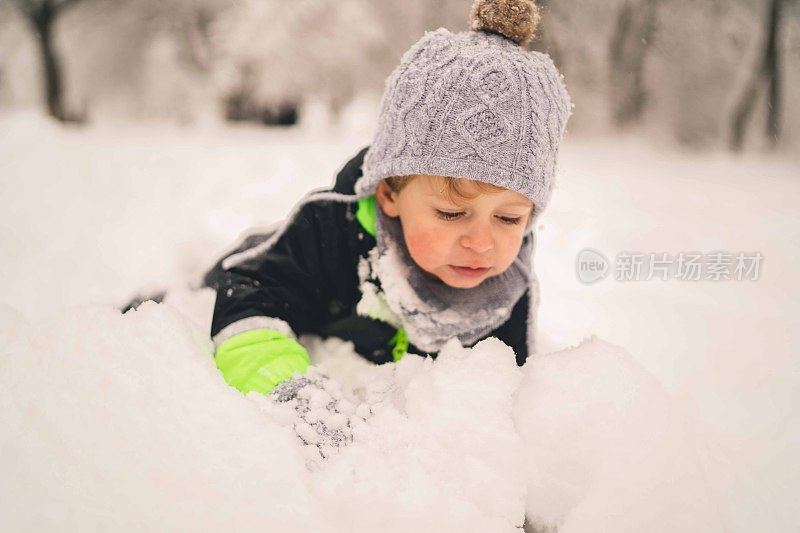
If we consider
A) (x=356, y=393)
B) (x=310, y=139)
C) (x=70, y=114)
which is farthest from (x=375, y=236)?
(x=70, y=114)

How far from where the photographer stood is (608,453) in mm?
541

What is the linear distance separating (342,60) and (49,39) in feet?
9.60

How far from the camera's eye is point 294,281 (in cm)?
101

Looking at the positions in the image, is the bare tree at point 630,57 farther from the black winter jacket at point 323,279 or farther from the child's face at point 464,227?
the child's face at point 464,227

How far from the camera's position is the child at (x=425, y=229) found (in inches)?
31.1

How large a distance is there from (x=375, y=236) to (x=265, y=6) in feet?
17.7

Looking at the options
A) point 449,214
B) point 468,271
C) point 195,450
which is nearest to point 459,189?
point 449,214

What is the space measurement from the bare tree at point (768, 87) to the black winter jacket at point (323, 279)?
448 centimetres

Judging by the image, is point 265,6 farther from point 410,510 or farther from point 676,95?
point 410,510

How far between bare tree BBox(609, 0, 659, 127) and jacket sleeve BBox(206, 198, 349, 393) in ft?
14.9

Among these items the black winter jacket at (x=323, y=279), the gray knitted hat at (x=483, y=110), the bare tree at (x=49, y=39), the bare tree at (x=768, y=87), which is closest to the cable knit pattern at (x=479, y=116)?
the gray knitted hat at (x=483, y=110)

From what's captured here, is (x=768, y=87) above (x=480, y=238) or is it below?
above

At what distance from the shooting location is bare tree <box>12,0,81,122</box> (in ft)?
15.4

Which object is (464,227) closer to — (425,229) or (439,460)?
(425,229)
